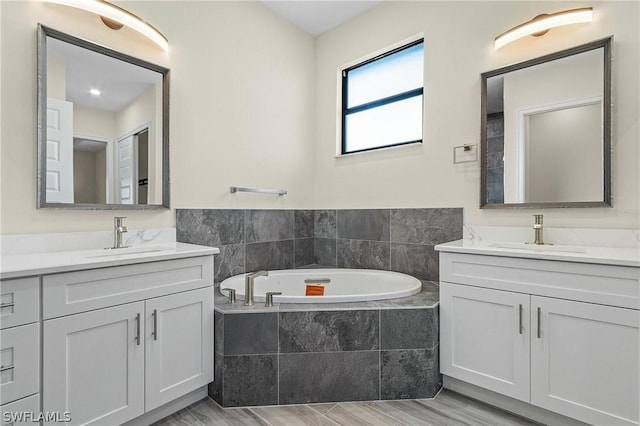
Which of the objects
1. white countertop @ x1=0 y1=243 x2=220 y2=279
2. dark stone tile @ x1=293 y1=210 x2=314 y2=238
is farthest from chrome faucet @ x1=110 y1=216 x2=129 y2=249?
dark stone tile @ x1=293 y1=210 x2=314 y2=238

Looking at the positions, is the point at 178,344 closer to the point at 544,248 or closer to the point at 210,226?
the point at 210,226

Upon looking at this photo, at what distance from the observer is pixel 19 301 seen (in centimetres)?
116

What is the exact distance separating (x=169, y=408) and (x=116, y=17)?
7.08 feet

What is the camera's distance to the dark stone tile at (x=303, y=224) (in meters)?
3.01

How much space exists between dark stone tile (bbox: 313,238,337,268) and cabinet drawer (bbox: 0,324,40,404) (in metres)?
2.18

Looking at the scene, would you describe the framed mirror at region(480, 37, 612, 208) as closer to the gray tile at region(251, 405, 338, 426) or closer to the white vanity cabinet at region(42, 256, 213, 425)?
the gray tile at region(251, 405, 338, 426)

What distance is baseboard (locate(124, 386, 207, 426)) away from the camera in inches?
61.4

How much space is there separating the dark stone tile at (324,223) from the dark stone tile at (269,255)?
1.09 ft

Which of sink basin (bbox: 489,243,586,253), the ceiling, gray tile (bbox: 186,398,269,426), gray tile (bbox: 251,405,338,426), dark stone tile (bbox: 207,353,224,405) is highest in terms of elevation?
the ceiling


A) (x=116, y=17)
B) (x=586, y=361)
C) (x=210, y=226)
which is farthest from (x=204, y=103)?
(x=586, y=361)

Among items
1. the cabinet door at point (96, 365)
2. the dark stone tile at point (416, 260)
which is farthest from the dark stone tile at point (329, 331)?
the dark stone tile at point (416, 260)

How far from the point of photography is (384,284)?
2518 millimetres

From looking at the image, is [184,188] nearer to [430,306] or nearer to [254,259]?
[254,259]

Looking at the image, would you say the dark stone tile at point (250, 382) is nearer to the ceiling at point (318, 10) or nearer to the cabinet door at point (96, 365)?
the cabinet door at point (96, 365)
